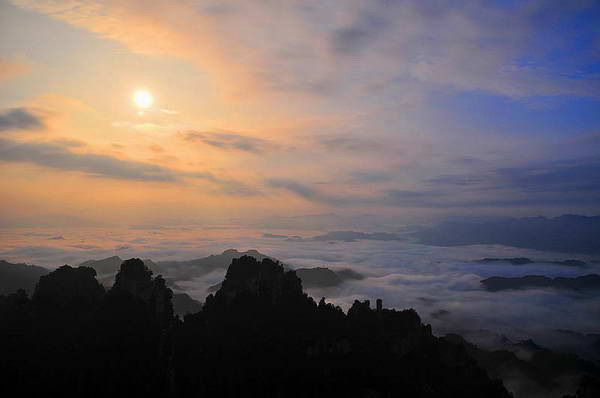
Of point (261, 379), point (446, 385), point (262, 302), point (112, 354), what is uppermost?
point (262, 302)

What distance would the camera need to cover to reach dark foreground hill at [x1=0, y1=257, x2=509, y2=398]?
6462 centimetres

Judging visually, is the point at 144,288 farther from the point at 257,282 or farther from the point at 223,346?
the point at 257,282

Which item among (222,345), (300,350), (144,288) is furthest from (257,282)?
(144,288)

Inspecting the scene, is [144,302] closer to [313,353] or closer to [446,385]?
[313,353]

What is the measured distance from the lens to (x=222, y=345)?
76.9 meters

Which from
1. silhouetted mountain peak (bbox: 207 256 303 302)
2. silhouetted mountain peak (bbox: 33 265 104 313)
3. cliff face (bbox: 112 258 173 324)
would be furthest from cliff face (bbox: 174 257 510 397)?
silhouetted mountain peak (bbox: 33 265 104 313)

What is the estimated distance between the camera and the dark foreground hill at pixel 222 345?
64.6 m

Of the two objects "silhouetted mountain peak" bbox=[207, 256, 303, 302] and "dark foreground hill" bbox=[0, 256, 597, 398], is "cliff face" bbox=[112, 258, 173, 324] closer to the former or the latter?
"dark foreground hill" bbox=[0, 256, 597, 398]

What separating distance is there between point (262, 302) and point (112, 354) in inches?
1210

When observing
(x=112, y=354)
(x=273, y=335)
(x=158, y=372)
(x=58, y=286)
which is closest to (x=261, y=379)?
(x=273, y=335)

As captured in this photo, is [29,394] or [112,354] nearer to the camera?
[29,394]

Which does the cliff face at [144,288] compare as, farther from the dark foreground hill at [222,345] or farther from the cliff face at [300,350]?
the cliff face at [300,350]

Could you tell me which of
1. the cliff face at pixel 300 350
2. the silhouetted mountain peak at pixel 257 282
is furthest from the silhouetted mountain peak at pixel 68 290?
the silhouetted mountain peak at pixel 257 282

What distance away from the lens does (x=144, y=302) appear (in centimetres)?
7856
